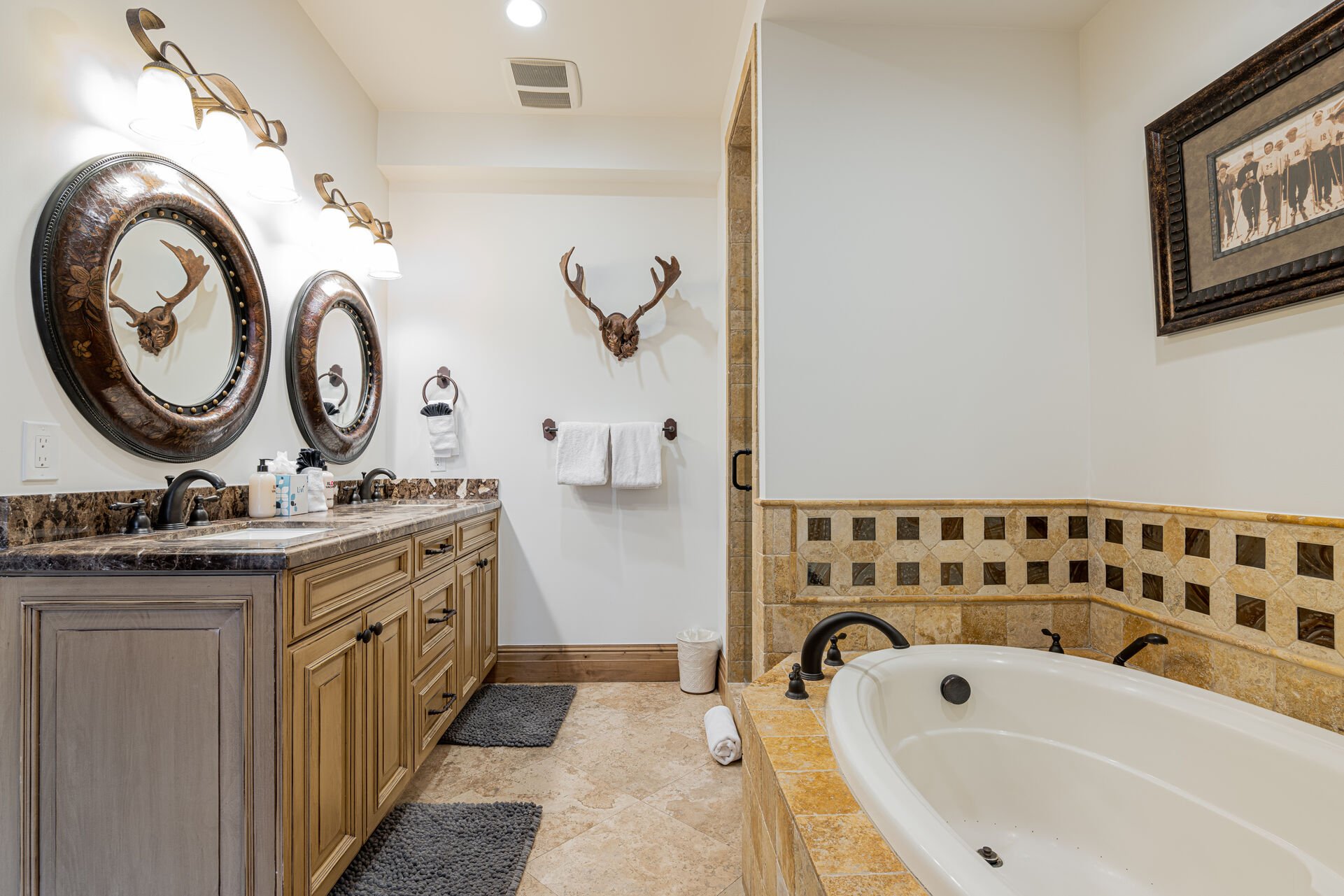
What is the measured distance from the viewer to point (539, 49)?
Result: 2.33 m

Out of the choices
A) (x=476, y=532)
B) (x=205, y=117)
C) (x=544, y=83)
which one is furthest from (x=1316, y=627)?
(x=544, y=83)

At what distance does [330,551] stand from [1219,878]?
5.80 ft

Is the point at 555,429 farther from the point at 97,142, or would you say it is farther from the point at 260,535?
the point at 97,142

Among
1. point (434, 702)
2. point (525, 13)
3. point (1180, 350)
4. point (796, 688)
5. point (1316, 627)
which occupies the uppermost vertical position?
point (525, 13)

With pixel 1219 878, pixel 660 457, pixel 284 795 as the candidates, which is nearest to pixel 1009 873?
pixel 1219 878

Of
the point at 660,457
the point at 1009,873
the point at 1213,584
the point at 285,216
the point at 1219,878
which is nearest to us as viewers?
the point at 1219,878

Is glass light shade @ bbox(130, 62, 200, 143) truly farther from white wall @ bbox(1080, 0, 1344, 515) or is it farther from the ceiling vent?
white wall @ bbox(1080, 0, 1344, 515)

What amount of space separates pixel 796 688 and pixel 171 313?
180 cm

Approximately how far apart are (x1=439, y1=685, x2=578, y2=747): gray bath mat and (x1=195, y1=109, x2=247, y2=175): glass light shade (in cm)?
190

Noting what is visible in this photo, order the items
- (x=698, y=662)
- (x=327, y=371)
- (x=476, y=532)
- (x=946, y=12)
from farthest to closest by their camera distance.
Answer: (x=698, y=662)
(x=476, y=532)
(x=327, y=371)
(x=946, y=12)

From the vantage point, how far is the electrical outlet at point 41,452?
49.2 inches

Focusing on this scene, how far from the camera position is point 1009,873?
1.24 m

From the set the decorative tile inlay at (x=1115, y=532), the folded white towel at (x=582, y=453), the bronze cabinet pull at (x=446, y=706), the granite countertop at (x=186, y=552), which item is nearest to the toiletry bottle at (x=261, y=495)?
the granite countertop at (x=186, y=552)

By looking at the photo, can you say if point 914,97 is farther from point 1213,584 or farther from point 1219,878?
point 1219,878
